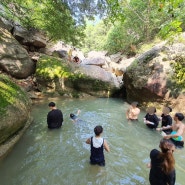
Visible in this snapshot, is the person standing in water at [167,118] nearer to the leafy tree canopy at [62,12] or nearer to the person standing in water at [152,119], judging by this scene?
the person standing in water at [152,119]

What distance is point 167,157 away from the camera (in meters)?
3.76

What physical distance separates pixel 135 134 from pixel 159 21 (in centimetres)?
2057

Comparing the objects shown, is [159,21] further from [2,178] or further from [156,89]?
[2,178]

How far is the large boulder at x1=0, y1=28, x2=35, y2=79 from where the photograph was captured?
1307 cm

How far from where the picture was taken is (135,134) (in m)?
8.51

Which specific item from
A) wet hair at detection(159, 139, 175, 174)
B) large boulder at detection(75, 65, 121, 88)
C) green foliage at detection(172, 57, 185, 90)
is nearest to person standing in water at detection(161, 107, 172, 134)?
green foliage at detection(172, 57, 185, 90)

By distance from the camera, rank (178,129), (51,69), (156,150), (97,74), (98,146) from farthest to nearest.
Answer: (97,74) < (51,69) < (178,129) < (98,146) < (156,150)

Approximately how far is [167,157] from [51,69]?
1135 centimetres

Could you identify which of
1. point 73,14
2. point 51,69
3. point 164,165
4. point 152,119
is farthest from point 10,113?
point 51,69

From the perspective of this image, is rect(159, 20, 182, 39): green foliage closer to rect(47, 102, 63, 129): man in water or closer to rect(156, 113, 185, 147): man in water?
rect(156, 113, 185, 147): man in water

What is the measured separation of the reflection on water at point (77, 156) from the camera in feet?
17.8

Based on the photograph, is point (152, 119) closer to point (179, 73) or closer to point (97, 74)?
point (179, 73)

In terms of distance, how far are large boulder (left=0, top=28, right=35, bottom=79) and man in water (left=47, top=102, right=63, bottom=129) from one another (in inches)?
259

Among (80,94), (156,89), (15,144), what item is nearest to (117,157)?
(15,144)
